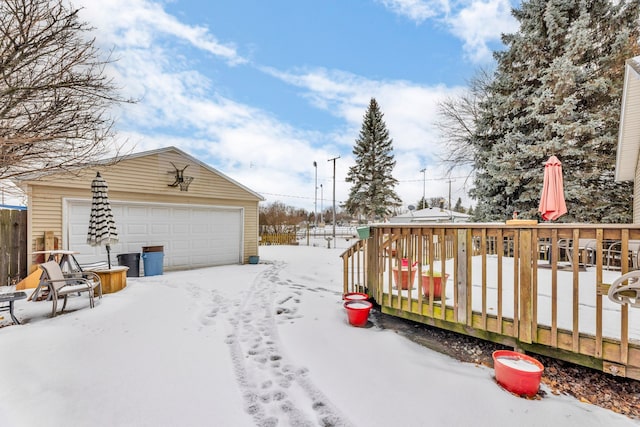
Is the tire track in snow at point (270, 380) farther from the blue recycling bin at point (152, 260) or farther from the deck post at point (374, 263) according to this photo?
the blue recycling bin at point (152, 260)

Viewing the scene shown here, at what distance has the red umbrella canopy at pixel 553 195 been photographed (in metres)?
4.84

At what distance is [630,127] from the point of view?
232 inches

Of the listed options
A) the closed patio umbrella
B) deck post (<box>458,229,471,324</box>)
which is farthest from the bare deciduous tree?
deck post (<box>458,229,471,324</box>)

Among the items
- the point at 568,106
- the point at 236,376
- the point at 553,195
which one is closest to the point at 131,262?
the point at 236,376

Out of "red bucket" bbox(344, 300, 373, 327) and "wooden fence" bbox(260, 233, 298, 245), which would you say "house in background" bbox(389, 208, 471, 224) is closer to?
"wooden fence" bbox(260, 233, 298, 245)

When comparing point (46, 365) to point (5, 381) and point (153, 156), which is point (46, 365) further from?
point (153, 156)

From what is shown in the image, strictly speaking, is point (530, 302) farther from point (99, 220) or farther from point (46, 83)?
point (99, 220)

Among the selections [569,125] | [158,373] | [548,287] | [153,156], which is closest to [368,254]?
[548,287]

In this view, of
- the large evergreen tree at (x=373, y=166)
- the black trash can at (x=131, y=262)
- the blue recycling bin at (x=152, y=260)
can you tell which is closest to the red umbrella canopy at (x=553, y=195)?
the blue recycling bin at (x=152, y=260)

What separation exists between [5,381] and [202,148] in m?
13.8

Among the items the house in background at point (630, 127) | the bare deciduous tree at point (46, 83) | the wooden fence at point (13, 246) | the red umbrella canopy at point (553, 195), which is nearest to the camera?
the bare deciduous tree at point (46, 83)

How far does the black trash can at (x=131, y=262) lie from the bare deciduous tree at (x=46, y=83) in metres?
3.12

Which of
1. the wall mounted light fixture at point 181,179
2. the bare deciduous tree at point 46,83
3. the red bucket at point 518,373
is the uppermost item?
the bare deciduous tree at point 46,83

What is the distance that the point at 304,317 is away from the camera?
13.8 ft
